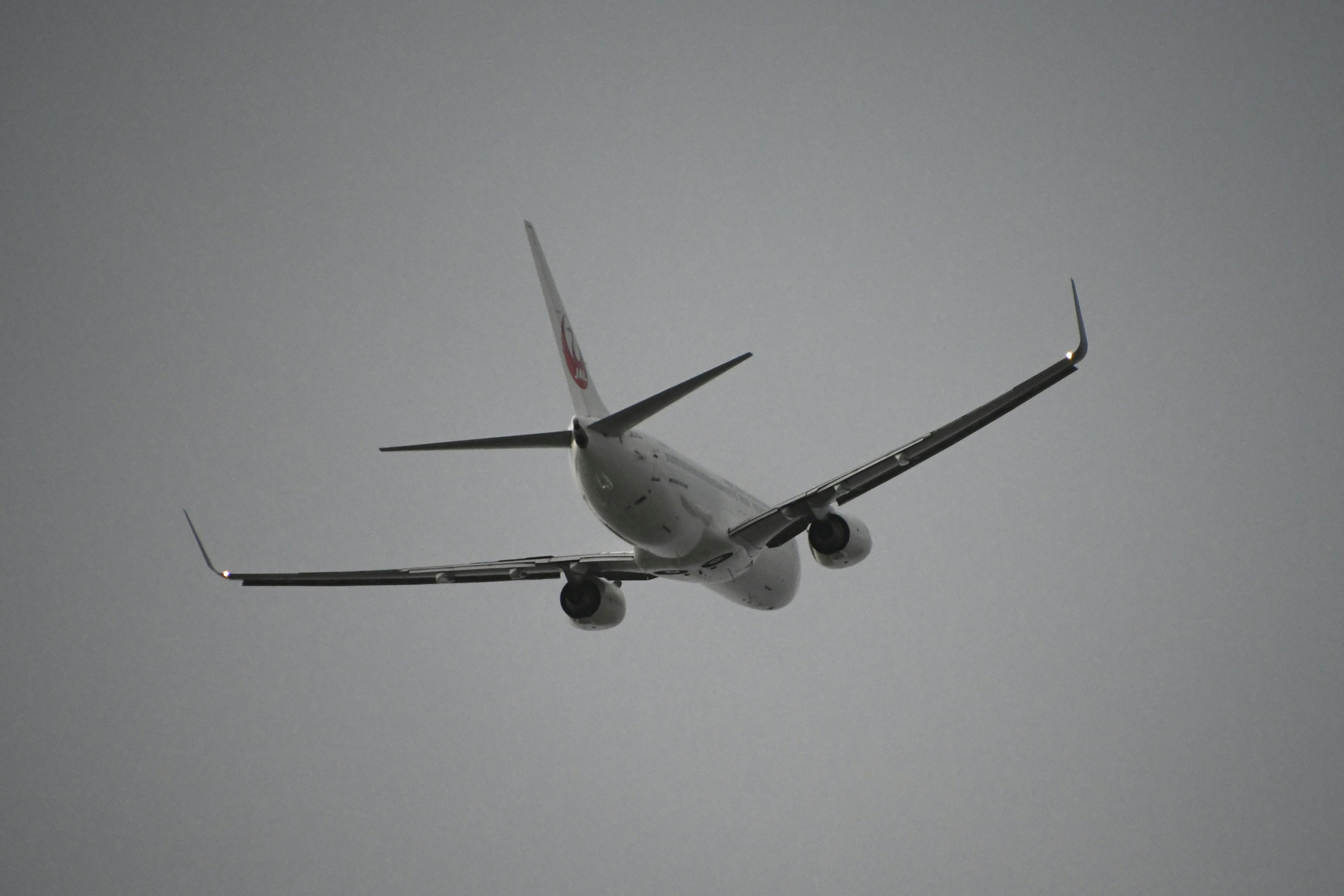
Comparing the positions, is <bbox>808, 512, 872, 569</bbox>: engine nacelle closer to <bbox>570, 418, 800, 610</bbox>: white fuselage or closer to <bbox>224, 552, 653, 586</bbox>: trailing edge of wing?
<bbox>570, 418, 800, 610</bbox>: white fuselage

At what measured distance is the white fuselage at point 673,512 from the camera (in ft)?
65.6

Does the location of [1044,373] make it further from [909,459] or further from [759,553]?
[759,553]

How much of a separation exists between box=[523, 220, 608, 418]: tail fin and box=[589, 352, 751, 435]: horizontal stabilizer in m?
2.91

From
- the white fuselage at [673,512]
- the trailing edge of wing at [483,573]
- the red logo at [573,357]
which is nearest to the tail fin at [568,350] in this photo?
the red logo at [573,357]

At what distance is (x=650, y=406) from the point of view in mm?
18641

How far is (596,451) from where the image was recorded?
19.6 m

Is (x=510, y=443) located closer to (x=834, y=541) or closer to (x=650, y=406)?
(x=650, y=406)

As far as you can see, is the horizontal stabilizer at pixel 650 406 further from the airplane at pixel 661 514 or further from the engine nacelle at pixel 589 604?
the engine nacelle at pixel 589 604

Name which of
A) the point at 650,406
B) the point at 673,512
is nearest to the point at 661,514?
the point at 673,512

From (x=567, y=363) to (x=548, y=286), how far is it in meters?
1.93

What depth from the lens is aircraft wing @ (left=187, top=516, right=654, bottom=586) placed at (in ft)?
82.9

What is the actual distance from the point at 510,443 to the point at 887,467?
309 inches

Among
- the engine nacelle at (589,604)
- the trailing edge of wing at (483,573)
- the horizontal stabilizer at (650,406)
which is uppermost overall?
the horizontal stabilizer at (650,406)

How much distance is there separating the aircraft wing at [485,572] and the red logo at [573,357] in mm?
4644
